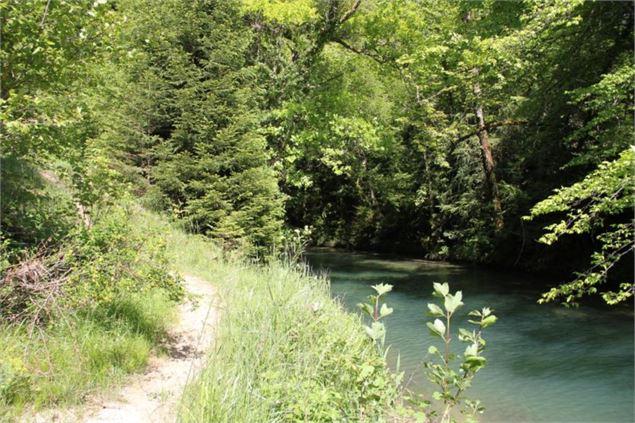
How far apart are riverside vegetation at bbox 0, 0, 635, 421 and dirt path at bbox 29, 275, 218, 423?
18cm

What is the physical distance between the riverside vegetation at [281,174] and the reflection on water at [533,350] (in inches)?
30.9

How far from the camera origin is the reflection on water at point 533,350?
21.9 feet

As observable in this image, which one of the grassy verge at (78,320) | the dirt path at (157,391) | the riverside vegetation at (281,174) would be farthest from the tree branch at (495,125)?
the grassy verge at (78,320)

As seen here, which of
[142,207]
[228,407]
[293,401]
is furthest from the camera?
[142,207]

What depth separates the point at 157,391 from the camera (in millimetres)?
4816

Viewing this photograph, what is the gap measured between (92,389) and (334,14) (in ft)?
53.4

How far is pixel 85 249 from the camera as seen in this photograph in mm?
5363

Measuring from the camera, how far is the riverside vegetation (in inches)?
183

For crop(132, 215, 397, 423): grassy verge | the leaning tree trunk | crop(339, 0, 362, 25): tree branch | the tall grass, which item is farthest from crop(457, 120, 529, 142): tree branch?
the tall grass

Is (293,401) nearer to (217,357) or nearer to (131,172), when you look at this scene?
(217,357)

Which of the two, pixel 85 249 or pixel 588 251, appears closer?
pixel 85 249

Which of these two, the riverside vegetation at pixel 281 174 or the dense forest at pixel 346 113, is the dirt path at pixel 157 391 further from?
the dense forest at pixel 346 113

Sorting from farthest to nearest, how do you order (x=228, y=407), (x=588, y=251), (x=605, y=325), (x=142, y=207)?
(x=588, y=251) → (x=142, y=207) → (x=605, y=325) → (x=228, y=407)

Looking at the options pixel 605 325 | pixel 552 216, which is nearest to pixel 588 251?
pixel 552 216
